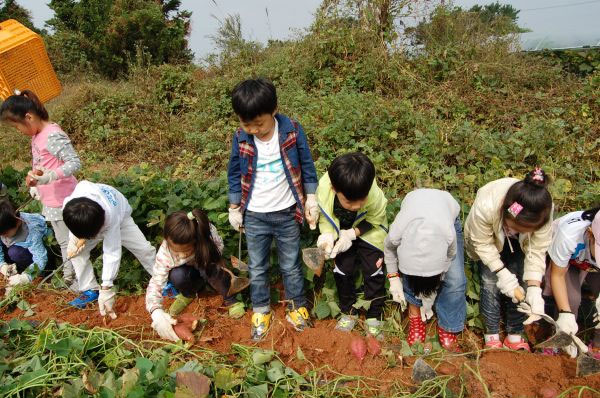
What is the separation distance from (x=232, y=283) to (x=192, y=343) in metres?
0.42

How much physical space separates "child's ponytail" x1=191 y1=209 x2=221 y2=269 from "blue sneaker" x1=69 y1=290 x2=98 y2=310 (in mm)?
904

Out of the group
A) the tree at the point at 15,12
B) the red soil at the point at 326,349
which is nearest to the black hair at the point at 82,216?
the red soil at the point at 326,349

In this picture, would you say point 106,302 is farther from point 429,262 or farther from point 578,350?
point 578,350

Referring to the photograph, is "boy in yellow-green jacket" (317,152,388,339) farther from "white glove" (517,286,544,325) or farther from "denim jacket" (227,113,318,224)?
"white glove" (517,286,544,325)

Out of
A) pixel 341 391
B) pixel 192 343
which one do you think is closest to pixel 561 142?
pixel 341 391

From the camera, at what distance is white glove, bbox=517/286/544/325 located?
224 centimetres

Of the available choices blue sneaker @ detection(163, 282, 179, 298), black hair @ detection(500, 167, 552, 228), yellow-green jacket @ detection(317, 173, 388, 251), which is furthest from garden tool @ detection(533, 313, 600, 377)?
blue sneaker @ detection(163, 282, 179, 298)

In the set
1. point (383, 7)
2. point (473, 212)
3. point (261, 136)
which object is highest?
point (383, 7)

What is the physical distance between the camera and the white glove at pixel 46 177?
9.18 ft

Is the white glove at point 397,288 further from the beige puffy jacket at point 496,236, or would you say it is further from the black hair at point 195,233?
the black hair at point 195,233

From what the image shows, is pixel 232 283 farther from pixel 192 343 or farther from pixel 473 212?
pixel 473 212

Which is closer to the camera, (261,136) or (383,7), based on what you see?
(261,136)

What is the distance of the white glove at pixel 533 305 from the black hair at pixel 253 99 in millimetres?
1651

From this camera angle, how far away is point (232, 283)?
2736 mm
